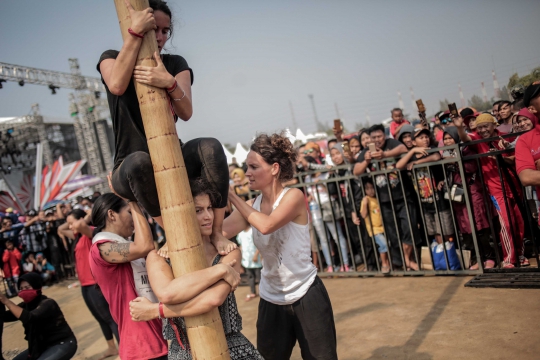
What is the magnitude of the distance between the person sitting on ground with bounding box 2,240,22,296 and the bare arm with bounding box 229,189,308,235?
36.0ft

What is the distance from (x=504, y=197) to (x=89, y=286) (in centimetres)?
544

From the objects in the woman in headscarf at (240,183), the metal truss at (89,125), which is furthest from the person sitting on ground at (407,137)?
the metal truss at (89,125)

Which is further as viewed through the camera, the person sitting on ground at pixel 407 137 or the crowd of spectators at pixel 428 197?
the person sitting on ground at pixel 407 137

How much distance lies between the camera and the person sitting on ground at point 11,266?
1195 cm

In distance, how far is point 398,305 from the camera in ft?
18.7

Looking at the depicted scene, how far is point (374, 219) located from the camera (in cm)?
716

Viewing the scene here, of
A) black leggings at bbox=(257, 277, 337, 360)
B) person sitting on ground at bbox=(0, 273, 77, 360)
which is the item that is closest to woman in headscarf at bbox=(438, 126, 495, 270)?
black leggings at bbox=(257, 277, 337, 360)

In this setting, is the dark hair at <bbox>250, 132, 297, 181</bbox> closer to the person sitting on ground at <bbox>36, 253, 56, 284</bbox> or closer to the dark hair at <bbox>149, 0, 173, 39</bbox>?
the dark hair at <bbox>149, 0, 173, 39</bbox>

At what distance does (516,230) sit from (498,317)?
5.71 feet

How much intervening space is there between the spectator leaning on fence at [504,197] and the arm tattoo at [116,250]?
460 cm

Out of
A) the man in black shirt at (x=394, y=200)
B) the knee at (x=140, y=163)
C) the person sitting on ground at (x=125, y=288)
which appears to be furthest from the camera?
the man in black shirt at (x=394, y=200)

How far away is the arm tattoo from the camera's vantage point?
3256 mm

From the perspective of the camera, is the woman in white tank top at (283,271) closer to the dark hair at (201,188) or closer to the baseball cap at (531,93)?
the dark hair at (201,188)

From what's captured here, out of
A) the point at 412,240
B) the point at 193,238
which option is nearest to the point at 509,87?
the point at 412,240
